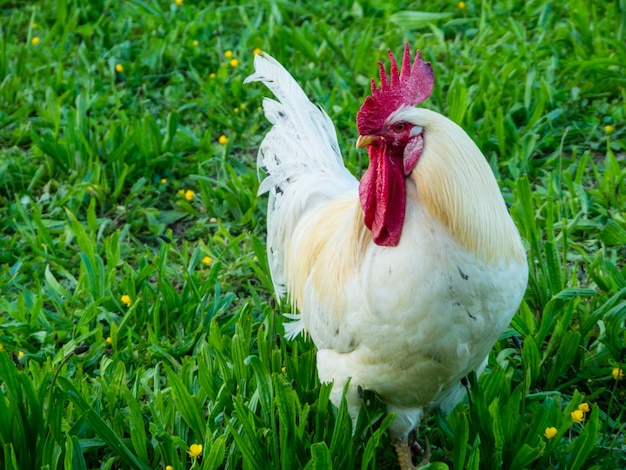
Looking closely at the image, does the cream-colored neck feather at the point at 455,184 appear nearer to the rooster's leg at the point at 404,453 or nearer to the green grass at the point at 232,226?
the green grass at the point at 232,226

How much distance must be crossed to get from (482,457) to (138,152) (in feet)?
9.41

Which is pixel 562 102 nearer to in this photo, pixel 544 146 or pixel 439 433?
pixel 544 146

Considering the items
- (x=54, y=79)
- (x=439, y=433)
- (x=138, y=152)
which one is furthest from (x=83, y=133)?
(x=439, y=433)

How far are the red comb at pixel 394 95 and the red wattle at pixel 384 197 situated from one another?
0.10 m

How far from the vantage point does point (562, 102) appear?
508 centimetres

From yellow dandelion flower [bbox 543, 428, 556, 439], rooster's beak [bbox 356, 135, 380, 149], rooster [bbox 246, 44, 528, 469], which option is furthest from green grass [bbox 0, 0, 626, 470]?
rooster's beak [bbox 356, 135, 380, 149]

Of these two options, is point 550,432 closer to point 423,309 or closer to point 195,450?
point 423,309

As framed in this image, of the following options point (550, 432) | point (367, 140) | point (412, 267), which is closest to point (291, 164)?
point (367, 140)

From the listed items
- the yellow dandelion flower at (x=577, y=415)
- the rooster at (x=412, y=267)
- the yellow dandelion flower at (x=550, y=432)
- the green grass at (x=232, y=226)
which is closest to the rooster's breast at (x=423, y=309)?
the rooster at (x=412, y=267)

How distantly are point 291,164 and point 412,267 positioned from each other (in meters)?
1.19

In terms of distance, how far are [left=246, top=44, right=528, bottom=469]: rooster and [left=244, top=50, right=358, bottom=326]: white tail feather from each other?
0.39 meters

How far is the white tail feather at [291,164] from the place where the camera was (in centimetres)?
345

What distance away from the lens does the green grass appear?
2992mm

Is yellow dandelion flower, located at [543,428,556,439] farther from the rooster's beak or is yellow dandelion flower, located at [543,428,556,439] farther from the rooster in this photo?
the rooster's beak
